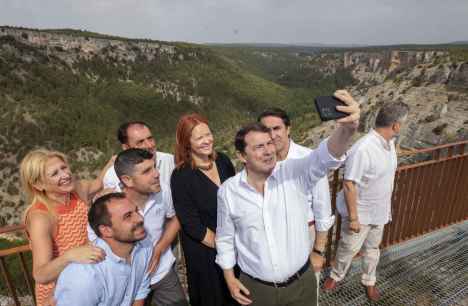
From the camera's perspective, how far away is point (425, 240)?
4.38 metres

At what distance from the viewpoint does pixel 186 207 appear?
8.17 feet

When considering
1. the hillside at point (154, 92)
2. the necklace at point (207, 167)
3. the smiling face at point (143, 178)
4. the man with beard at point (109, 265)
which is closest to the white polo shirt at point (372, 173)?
the necklace at point (207, 167)

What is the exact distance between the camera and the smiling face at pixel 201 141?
2541mm

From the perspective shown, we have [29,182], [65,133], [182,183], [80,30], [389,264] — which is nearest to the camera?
[29,182]

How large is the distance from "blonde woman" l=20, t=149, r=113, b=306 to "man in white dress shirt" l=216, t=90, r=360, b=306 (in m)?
0.91

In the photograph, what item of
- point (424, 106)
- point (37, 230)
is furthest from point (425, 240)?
point (424, 106)

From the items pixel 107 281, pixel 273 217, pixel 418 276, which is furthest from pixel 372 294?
pixel 107 281

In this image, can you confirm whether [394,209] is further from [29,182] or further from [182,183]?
[29,182]

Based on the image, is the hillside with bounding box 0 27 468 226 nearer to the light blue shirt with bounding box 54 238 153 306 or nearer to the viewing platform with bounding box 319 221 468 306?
the viewing platform with bounding box 319 221 468 306

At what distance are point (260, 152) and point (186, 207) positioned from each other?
0.91 metres

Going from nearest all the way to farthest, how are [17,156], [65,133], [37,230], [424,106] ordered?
[37,230] < [424,106] < [17,156] < [65,133]

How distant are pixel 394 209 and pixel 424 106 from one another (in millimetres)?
20554

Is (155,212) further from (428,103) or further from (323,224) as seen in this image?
(428,103)

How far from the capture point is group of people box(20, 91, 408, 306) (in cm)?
184
